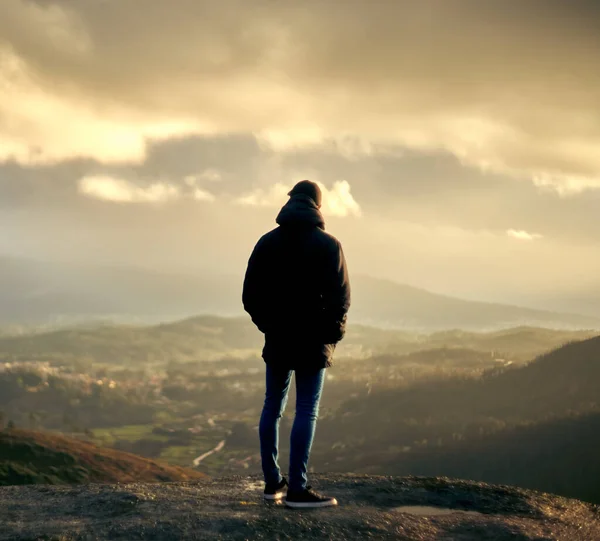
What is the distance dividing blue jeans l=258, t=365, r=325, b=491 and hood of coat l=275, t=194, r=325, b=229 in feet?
7.00

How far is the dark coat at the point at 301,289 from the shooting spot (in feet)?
30.2

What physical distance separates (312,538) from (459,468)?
6146 inches

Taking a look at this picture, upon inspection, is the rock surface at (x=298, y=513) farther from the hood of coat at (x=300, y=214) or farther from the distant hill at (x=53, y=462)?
the distant hill at (x=53, y=462)

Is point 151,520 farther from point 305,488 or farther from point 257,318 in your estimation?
point 257,318

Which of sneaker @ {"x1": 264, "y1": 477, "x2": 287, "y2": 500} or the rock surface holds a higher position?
sneaker @ {"x1": 264, "y1": 477, "x2": 287, "y2": 500}

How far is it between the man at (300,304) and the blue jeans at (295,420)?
0.01 meters

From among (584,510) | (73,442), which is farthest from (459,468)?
(584,510)

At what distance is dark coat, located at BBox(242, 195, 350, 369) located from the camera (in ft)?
30.2

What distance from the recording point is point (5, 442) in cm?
3562

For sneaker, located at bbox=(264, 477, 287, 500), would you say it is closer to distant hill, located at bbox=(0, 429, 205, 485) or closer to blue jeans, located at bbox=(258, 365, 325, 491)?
blue jeans, located at bbox=(258, 365, 325, 491)

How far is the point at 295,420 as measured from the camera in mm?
9430

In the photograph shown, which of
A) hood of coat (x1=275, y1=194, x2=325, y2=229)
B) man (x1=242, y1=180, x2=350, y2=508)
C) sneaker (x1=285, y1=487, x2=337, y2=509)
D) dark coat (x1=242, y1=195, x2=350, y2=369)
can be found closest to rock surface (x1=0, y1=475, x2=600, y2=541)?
sneaker (x1=285, y1=487, x2=337, y2=509)

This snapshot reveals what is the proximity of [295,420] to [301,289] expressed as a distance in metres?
1.91

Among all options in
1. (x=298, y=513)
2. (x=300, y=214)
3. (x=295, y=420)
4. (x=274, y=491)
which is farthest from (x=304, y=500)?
(x=300, y=214)
